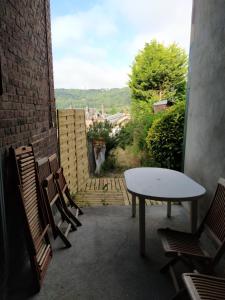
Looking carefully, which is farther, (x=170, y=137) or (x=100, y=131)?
Answer: (x=100, y=131)

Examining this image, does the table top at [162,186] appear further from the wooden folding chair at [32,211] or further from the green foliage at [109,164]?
the green foliage at [109,164]

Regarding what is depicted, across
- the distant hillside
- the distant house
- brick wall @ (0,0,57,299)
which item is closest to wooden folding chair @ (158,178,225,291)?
brick wall @ (0,0,57,299)

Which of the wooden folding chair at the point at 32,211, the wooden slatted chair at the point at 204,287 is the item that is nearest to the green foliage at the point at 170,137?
the wooden folding chair at the point at 32,211

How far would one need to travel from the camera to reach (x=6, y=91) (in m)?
2.19

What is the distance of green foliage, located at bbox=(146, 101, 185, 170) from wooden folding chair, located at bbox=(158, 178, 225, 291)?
9.14ft

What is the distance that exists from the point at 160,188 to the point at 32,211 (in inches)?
57.1

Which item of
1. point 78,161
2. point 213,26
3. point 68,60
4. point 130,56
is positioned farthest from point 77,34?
point 213,26

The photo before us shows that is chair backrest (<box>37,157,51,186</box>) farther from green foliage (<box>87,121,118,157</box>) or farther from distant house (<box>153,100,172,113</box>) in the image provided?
distant house (<box>153,100,172,113</box>)

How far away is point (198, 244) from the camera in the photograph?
226 centimetres

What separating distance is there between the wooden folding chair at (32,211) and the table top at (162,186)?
1.08 meters

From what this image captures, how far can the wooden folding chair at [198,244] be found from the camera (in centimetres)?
197

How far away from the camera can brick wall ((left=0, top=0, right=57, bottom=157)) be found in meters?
2.18

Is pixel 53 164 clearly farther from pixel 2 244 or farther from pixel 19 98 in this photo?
pixel 2 244

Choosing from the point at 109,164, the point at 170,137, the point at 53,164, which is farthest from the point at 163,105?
the point at 53,164
